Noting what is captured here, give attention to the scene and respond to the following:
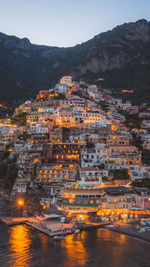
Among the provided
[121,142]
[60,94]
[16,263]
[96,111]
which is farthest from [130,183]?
[60,94]

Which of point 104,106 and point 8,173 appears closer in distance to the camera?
point 8,173

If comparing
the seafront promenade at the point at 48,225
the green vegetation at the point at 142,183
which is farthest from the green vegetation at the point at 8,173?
the green vegetation at the point at 142,183

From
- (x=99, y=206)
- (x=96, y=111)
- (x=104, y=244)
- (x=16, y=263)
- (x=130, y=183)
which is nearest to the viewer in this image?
(x=16, y=263)

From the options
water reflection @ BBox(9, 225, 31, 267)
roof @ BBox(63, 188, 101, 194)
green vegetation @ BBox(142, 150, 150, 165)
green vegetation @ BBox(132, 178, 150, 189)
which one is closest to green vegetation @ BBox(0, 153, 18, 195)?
water reflection @ BBox(9, 225, 31, 267)

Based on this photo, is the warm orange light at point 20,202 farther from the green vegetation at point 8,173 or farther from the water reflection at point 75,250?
the water reflection at point 75,250

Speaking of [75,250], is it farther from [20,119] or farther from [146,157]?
[20,119]

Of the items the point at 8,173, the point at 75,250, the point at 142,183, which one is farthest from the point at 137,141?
the point at 75,250

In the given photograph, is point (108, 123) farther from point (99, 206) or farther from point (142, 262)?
point (142, 262)
